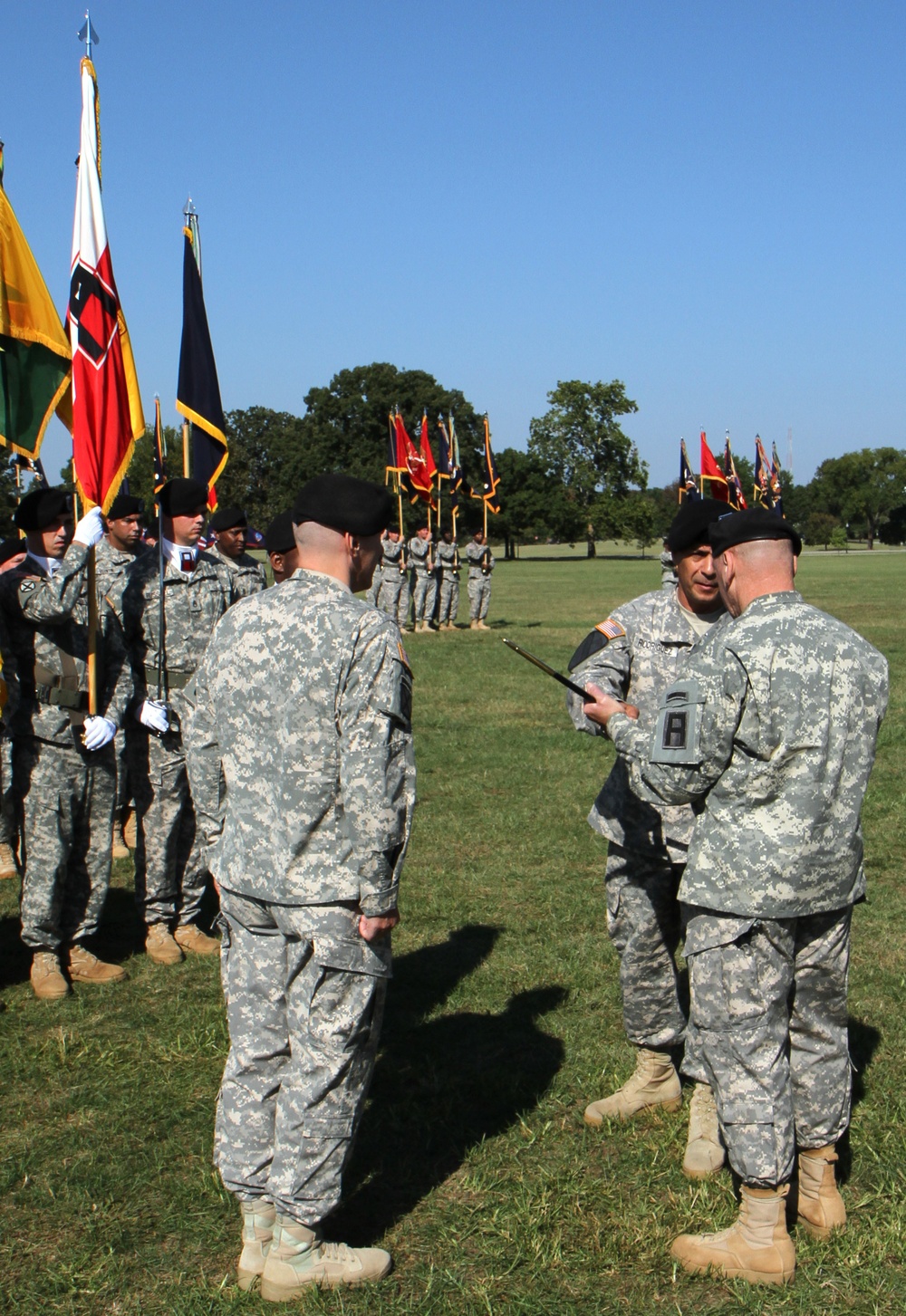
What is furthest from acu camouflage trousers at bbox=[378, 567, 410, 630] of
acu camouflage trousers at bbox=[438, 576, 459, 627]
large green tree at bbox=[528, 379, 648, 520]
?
large green tree at bbox=[528, 379, 648, 520]

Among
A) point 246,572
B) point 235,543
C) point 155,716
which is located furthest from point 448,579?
point 155,716

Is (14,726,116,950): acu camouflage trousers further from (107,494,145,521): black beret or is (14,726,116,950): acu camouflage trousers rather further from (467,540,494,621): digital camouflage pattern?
(467,540,494,621): digital camouflage pattern

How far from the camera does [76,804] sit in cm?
589

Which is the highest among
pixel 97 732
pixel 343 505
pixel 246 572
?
pixel 343 505

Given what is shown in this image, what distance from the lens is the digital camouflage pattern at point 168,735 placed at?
20.6ft

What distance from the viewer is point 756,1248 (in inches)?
135

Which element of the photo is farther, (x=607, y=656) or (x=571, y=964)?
(x=571, y=964)

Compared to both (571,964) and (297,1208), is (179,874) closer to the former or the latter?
(571,964)

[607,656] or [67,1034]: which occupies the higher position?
[607,656]

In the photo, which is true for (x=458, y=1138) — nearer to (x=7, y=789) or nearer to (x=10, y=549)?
(x=7, y=789)

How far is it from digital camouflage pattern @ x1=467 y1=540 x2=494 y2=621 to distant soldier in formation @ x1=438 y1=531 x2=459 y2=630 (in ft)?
1.17

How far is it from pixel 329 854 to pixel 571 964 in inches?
120

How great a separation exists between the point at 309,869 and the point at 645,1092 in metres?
2.06

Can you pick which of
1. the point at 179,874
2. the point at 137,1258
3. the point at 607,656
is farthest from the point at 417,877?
the point at 137,1258
